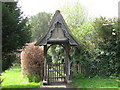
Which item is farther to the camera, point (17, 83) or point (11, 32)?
point (17, 83)

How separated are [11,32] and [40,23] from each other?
29.7 m

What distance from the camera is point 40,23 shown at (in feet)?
122

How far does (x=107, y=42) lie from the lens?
39.9 ft

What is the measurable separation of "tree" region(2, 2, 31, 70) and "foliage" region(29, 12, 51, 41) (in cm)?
2766

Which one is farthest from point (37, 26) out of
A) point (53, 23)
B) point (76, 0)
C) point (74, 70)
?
point (53, 23)

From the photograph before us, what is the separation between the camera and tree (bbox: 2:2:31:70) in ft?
23.9

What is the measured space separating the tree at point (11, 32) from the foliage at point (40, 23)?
27663 millimetres

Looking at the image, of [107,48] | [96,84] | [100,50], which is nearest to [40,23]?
[100,50]

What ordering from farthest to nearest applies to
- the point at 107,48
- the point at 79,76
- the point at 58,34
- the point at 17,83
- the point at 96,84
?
1. the point at 107,48
2. the point at 79,76
3. the point at 17,83
4. the point at 96,84
5. the point at 58,34

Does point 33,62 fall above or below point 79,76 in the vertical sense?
above

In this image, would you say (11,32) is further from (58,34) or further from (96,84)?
(96,84)

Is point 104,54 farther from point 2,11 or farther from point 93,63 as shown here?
point 2,11

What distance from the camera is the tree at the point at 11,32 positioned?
7.27m

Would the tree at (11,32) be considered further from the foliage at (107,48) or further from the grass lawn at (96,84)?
the foliage at (107,48)
